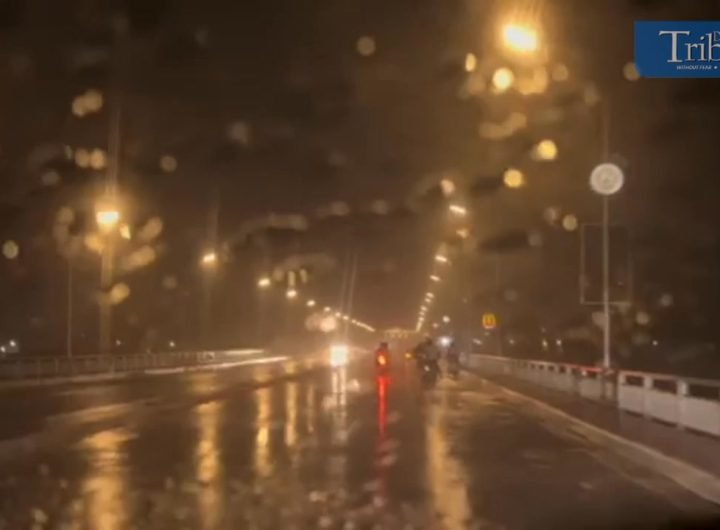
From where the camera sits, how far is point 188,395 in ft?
133

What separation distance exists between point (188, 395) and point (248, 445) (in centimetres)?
1760

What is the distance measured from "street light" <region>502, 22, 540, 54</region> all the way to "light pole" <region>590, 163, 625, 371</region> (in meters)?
5.72

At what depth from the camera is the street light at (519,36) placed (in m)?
26.4

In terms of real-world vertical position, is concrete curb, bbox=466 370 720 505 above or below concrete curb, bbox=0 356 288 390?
above

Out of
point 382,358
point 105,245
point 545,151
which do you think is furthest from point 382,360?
Result: point 545,151

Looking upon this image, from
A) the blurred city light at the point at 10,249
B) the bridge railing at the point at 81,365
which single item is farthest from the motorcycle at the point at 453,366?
the blurred city light at the point at 10,249

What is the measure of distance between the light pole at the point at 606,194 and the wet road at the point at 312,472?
10.6ft

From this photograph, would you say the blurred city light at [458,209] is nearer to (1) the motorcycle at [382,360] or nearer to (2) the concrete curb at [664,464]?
(1) the motorcycle at [382,360]

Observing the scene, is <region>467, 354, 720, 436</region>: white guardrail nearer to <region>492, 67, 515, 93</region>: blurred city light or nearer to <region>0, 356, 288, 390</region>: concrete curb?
<region>492, 67, 515, 93</region>: blurred city light

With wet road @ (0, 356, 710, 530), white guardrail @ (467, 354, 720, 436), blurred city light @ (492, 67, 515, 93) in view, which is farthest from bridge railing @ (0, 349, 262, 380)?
blurred city light @ (492, 67, 515, 93)

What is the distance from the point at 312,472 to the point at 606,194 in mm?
17433

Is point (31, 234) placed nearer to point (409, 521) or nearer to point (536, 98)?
point (536, 98)

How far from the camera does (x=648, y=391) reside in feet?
94.5

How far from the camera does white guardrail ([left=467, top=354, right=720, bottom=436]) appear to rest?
77.9 feet
